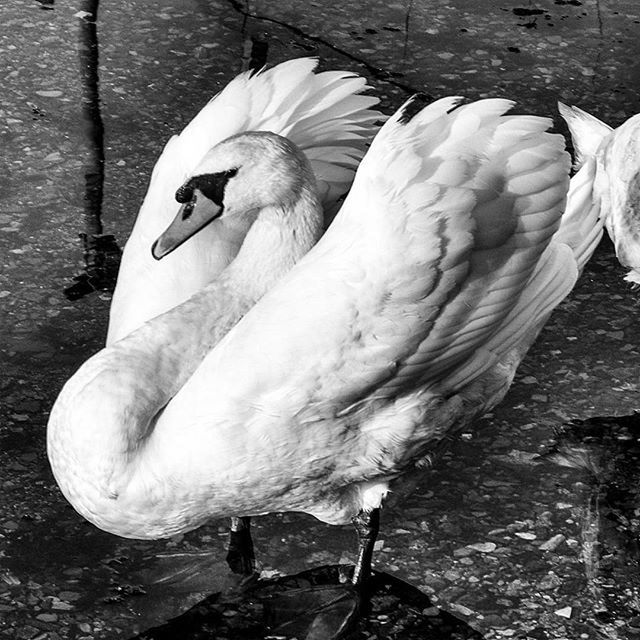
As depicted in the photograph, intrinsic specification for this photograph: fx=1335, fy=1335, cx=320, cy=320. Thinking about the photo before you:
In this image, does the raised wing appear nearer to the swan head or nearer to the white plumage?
the white plumage

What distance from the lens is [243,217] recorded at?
3.23 m

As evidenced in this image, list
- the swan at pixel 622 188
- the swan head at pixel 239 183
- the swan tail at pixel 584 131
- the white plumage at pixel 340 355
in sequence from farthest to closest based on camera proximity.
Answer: the swan tail at pixel 584 131 → the swan at pixel 622 188 → the swan head at pixel 239 183 → the white plumage at pixel 340 355

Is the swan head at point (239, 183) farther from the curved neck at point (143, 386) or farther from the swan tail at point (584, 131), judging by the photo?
the swan tail at point (584, 131)

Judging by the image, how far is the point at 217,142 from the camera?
336 centimetres

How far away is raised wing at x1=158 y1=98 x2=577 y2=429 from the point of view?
111 inches

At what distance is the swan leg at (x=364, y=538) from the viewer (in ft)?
10.4

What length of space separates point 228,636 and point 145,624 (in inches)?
7.6

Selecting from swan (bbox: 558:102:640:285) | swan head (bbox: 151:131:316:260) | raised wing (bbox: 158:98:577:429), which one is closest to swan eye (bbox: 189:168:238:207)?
swan head (bbox: 151:131:316:260)

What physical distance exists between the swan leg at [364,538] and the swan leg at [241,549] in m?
0.27

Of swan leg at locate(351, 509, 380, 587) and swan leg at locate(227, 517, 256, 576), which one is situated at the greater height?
swan leg at locate(351, 509, 380, 587)

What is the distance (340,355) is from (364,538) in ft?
1.86

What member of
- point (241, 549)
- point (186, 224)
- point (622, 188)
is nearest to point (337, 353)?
point (186, 224)

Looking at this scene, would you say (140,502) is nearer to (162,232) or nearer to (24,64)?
(162,232)

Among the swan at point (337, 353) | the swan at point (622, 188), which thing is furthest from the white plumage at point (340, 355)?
the swan at point (622, 188)
